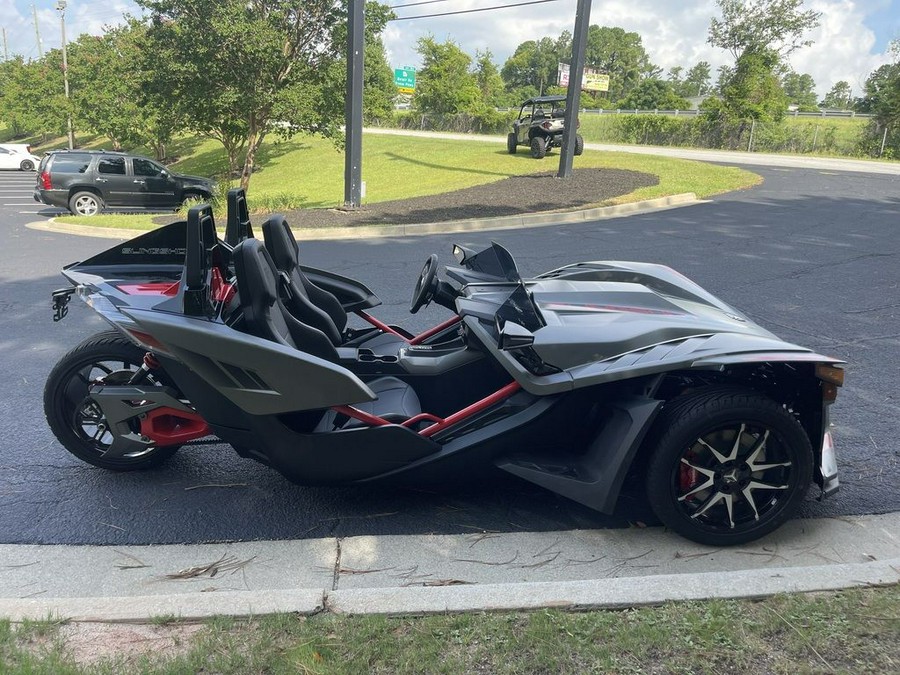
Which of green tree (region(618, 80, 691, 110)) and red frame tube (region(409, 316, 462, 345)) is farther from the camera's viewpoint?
green tree (region(618, 80, 691, 110))

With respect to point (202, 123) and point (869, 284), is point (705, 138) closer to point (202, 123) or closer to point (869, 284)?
point (202, 123)

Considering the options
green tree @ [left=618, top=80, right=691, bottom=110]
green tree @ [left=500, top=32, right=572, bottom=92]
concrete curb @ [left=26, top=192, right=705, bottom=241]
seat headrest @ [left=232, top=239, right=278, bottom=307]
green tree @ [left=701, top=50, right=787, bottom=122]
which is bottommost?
concrete curb @ [left=26, top=192, right=705, bottom=241]


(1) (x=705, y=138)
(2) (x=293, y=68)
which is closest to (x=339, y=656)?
(2) (x=293, y=68)

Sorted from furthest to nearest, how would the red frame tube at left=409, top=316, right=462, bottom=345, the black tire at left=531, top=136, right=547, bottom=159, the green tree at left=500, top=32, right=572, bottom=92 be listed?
the green tree at left=500, top=32, right=572, bottom=92, the black tire at left=531, top=136, right=547, bottom=159, the red frame tube at left=409, top=316, right=462, bottom=345

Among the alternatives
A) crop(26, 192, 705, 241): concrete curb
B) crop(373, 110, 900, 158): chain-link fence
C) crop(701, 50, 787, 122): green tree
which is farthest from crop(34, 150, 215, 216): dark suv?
crop(701, 50, 787, 122): green tree

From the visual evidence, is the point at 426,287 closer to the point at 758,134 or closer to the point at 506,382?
the point at 506,382

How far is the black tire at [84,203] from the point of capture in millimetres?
16578

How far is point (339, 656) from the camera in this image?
87.3 inches

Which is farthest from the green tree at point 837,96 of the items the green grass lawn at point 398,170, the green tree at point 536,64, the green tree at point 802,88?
the green grass lawn at point 398,170

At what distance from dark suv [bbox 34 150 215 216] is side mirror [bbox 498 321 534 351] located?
16.7 meters

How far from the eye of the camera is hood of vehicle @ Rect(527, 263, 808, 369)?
9.81ft

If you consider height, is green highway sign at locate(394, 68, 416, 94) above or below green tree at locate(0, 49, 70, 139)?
above

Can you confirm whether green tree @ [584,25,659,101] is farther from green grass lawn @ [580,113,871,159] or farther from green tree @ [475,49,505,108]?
green grass lawn @ [580,113,871,159]

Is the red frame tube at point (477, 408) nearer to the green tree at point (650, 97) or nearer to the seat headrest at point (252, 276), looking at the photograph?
the seat headrest at point (252, 276)
